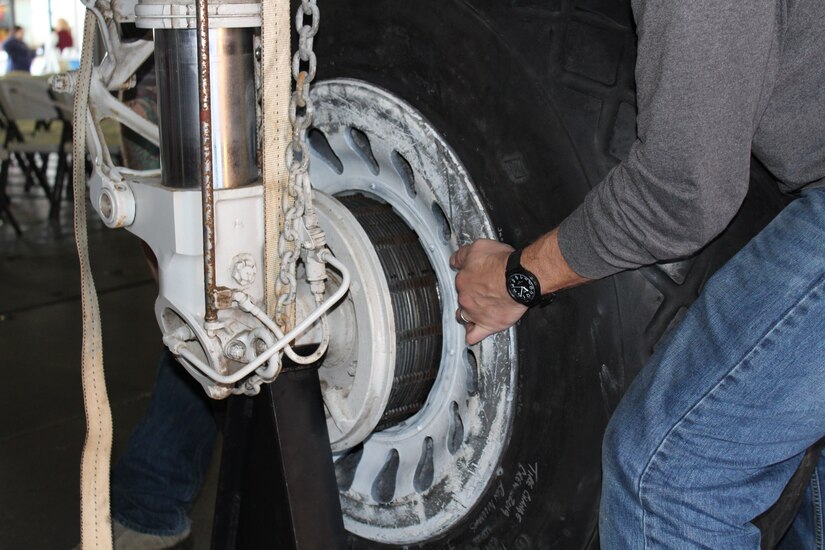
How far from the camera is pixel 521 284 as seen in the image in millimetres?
1432

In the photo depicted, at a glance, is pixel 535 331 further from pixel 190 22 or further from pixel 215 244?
pixel 190 22

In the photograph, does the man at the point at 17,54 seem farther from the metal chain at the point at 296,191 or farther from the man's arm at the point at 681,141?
the man's arm at the point at 681,141

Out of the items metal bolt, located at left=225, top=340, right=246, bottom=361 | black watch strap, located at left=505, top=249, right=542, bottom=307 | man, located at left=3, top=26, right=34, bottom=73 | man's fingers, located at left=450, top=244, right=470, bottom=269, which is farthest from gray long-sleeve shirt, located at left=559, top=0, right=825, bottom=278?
man, located at left=3, top=26, right=34, bottom=73

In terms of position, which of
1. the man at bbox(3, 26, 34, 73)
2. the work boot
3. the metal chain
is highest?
the metal chain

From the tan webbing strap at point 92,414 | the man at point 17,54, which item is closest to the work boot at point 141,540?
the tan webbing strap at point 92,414

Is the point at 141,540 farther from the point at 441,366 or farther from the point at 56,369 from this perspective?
Answer: the point at 56,369

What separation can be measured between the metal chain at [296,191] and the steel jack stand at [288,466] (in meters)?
0.21

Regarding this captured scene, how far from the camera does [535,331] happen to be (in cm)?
149

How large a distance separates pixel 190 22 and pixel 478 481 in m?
0.84

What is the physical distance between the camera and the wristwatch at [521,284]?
142cm

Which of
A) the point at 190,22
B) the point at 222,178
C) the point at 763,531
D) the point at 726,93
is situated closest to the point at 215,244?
the point at 222,178

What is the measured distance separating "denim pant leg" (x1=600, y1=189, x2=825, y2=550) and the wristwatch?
0.19 m

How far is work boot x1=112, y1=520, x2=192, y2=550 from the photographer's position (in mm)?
2369

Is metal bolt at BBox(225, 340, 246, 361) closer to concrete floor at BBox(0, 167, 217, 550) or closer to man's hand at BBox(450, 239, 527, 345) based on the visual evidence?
man's hand at BBox(450, 239, 527, 345)
